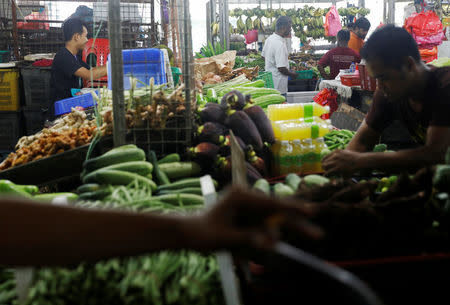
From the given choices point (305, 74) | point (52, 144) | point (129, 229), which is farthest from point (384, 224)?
point (305, 74)

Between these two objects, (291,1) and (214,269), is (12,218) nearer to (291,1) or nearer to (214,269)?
(214,269)

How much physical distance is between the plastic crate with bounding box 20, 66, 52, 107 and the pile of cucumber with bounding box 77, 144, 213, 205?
6065 millimetres

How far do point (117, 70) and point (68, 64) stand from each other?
408cm

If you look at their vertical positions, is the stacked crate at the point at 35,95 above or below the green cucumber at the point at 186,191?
above

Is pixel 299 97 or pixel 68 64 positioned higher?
pixel 68 64

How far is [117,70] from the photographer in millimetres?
3105

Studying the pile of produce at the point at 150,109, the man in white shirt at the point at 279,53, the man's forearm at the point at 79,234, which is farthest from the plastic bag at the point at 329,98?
the man's forearm at the point at 79,234

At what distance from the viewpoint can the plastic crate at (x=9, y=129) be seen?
826cm

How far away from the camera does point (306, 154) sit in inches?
131

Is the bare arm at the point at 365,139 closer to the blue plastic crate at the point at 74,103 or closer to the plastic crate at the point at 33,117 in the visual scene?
the blue plastic crate at the point at 74,103

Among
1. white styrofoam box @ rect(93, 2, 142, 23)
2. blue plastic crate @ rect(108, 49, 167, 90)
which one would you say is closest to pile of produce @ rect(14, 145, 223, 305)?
blue plastic crate @ rect(108, 49, 167, 90)

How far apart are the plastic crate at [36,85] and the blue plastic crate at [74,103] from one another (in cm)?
287

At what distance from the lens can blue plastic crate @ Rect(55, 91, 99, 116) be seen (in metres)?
5.46

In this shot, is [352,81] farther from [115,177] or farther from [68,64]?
[115,177]
